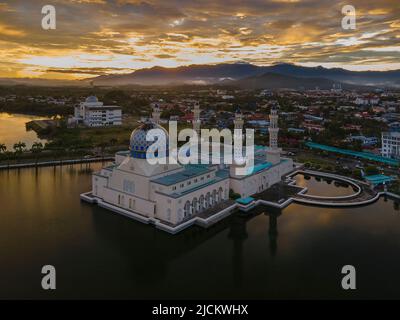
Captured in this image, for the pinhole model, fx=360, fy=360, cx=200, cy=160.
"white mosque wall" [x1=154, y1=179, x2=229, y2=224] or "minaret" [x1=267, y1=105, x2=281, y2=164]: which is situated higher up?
"minaret" [x1=267, y1=105, x2=281, y2=164]

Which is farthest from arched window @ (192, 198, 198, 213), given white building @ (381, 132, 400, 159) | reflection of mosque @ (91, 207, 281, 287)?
white building @ (381, 132, 400, 159)

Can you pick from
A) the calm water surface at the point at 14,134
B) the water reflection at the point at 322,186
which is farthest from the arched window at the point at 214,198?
the calm water surface at the point at 14,134

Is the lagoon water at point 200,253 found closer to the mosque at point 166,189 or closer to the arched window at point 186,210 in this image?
the mosque at point 166,189

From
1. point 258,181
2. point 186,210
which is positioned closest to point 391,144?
point 258,181
